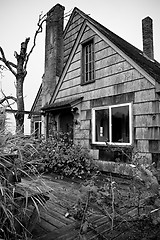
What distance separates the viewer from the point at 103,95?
5391 millimetres

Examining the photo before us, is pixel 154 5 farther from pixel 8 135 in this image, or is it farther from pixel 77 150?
pixel 8 135

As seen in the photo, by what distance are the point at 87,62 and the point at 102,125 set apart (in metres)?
2.43

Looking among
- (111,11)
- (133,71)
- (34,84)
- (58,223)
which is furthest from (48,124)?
(111,11)

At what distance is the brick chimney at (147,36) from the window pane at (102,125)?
19.5ft

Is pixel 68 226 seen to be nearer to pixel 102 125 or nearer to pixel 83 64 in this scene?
pixel 102 125

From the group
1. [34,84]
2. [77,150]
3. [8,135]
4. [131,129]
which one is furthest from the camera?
[34,84]

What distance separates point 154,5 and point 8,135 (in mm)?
10993

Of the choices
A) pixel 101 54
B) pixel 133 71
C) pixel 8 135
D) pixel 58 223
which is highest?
pixel 101 54

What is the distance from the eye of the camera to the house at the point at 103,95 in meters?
4.29

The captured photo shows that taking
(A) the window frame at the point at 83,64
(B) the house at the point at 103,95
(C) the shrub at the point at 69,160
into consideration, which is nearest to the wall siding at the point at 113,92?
(B) the house at the point at 103,95

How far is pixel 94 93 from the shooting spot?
5.70 m

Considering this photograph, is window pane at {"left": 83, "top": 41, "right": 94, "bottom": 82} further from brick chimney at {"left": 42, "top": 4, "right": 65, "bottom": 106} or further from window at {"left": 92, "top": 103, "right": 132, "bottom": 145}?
brick chimney at {"left": 42, "top": 4, "right": 65, "bottom": 106}

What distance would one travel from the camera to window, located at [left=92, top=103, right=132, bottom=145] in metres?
4.71

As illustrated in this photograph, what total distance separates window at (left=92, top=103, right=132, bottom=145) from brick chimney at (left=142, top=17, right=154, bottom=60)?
5.96 meters
